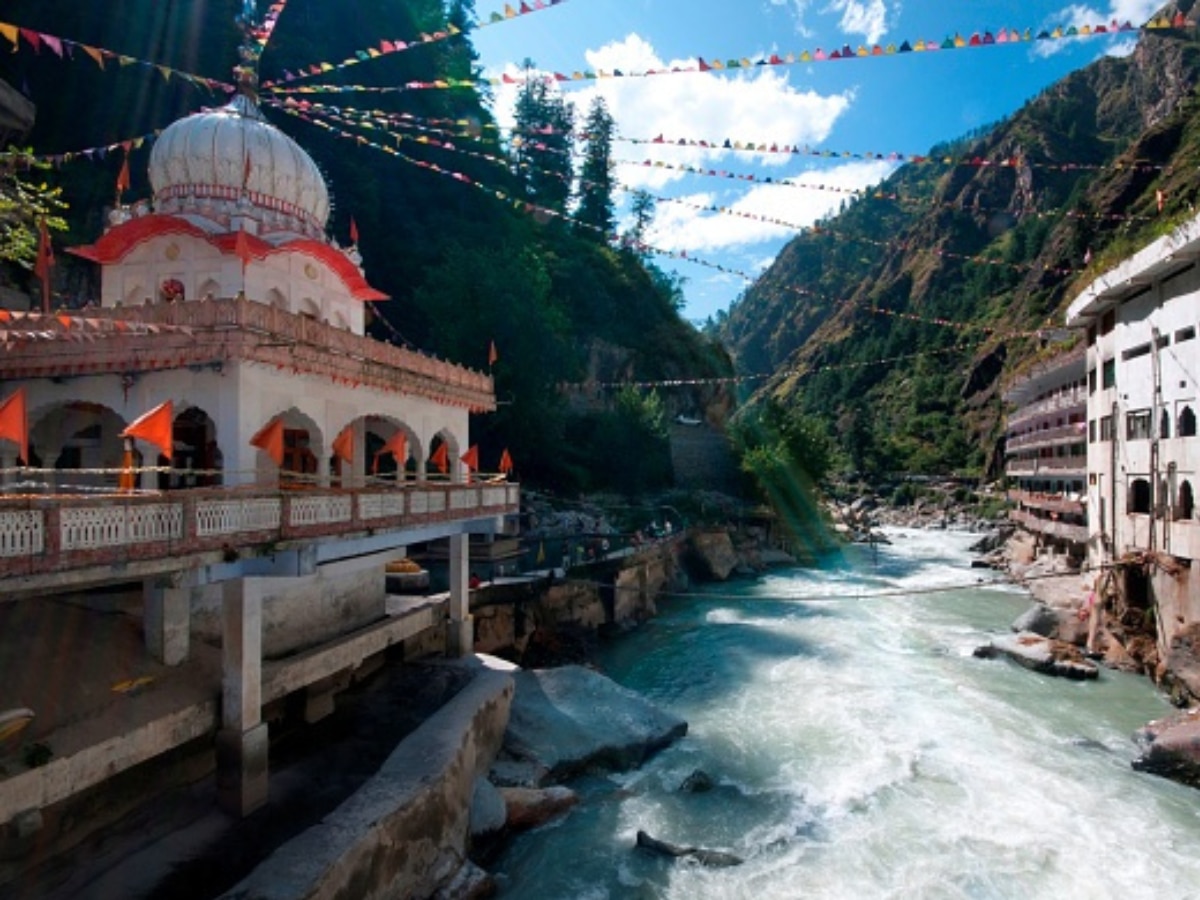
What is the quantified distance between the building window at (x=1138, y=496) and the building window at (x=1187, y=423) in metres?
2.92

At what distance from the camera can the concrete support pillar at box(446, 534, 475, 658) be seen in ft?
57.7

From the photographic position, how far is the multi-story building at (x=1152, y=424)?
19.4m

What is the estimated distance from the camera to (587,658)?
2412 cm

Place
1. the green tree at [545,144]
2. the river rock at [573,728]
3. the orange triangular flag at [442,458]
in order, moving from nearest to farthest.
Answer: the river rock at [573,728], the orange triangular flag at [442,458], the green tree at [545,144]

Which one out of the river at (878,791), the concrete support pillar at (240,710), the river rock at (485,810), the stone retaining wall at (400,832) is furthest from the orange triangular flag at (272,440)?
the river at (878,791)

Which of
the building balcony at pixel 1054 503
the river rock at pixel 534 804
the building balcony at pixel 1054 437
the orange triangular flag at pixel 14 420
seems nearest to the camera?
the orange triangular flag at pixel 14 420

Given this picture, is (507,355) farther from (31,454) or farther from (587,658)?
(31,454)

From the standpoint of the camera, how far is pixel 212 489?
9.01 meters

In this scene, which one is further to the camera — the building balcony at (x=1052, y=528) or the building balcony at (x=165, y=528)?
the building balcony at (x=1052, y=528)

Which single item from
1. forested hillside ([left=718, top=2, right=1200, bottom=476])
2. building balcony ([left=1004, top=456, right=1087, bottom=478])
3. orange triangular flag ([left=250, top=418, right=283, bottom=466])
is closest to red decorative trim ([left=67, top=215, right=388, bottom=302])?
orange triangular flag ([left=250, top=418, right=283, bottom=466])

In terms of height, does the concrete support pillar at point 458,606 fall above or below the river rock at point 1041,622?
above

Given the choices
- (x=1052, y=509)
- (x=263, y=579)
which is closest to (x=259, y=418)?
(x=263, y=579)

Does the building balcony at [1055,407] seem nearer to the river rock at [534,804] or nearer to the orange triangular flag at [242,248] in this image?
the river rock at [534,804]

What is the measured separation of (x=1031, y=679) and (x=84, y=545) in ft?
77.5
